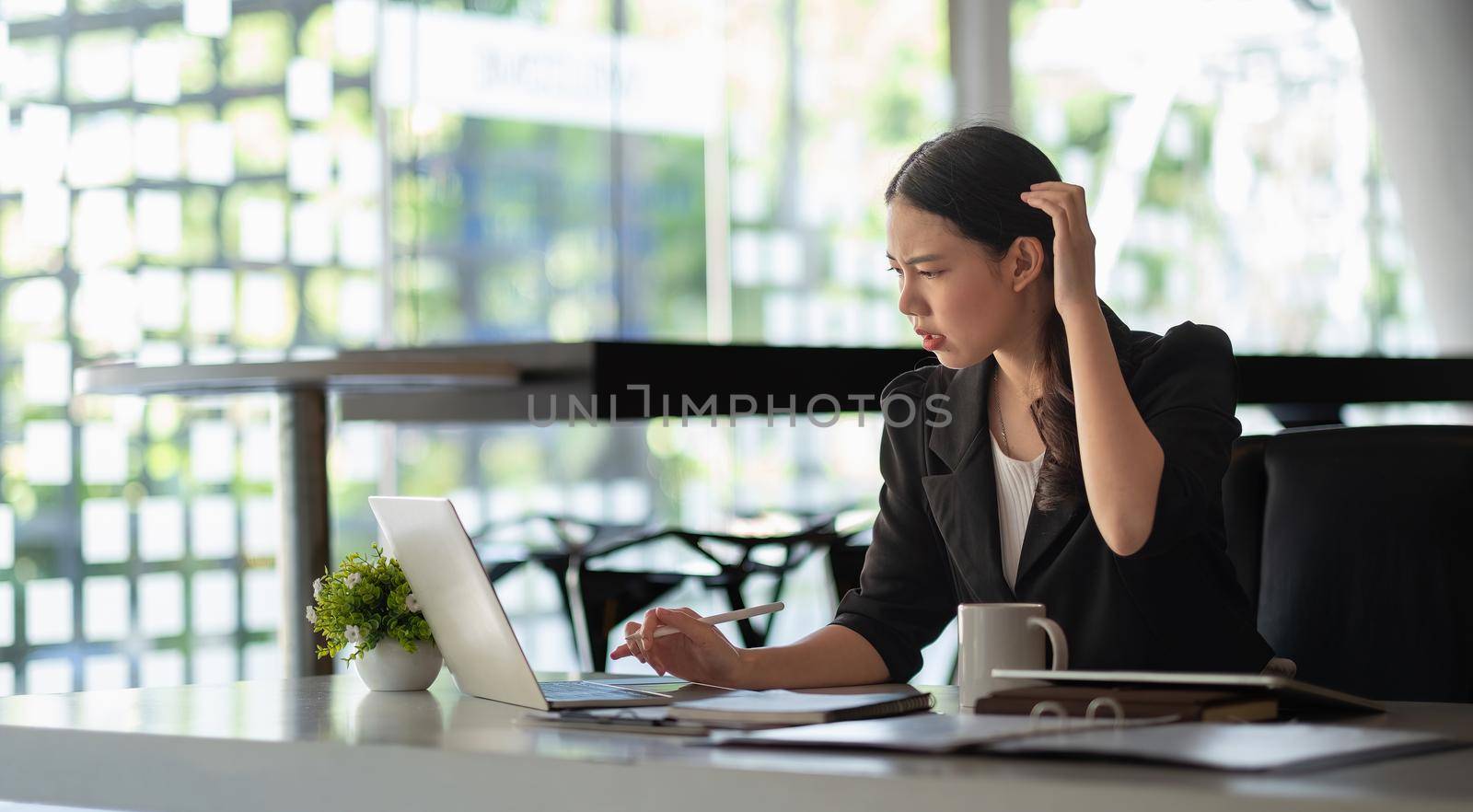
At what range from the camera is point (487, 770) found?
3.31ft

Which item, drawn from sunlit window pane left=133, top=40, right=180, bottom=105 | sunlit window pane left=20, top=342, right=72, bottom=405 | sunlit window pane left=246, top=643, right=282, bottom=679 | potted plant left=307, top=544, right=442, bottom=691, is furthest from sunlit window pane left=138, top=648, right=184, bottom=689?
potted plant left=307, top=544, right=442, bottom=691

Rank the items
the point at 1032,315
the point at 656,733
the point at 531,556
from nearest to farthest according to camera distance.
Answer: the point at 656,733 < the point at 1032,315 < the point at 531,556

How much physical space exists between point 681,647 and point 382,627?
0.29 meters

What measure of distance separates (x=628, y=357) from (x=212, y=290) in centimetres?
245

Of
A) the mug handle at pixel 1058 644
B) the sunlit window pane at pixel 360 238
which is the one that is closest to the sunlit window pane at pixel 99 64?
the sunlit window pane at pixel 360 238

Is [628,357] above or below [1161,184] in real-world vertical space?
below

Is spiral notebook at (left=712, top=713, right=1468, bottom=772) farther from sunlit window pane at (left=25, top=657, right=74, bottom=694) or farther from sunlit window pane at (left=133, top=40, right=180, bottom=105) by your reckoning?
sunlit window pane at (left=133, top=40, right=180, bottom=105)

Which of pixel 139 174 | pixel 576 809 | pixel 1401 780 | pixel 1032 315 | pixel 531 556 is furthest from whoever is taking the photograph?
pixel 139 174

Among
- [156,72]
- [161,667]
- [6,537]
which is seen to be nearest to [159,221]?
[156,72]

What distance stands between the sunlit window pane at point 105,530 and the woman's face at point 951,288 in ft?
10.4

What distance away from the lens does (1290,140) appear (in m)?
6.23

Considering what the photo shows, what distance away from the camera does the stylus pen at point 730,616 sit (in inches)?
51.8

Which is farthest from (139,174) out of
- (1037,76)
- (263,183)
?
(1037,76)

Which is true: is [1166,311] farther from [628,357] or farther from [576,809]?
[576,809]
